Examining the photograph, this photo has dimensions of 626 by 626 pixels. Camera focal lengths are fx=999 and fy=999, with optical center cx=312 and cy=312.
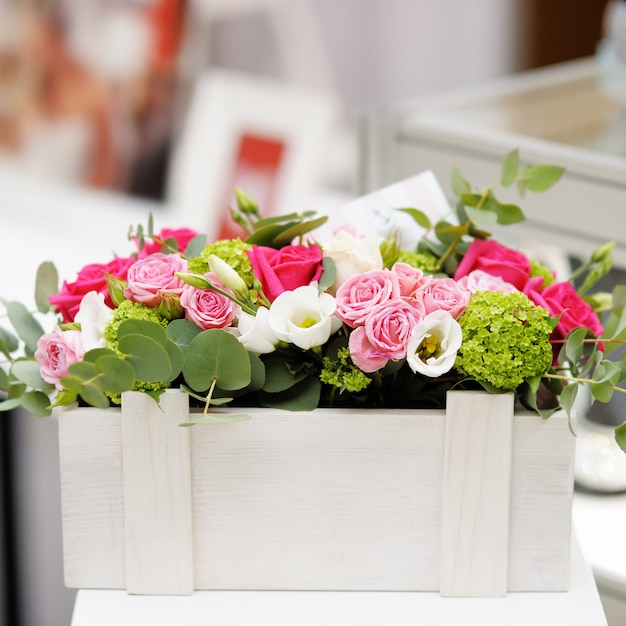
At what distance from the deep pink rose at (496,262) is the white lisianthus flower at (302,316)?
0.44 ft

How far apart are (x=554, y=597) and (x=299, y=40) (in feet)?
6.20

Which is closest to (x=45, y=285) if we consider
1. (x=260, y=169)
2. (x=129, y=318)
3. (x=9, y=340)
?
(x=9, y=340)

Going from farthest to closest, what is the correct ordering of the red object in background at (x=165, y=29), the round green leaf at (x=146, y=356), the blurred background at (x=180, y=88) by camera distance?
the red object in background at (x=165, y=29)
the blurred background at (x=180, y=88)
the round green leaf at (x=146, y=356)

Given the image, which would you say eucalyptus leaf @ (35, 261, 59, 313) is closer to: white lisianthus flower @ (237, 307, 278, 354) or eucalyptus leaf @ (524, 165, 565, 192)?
white lisianthus flower @ (237, 307, 278, 354)

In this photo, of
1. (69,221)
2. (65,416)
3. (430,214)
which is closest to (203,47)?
(69,221)

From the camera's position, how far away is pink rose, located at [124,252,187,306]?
2.21 feet

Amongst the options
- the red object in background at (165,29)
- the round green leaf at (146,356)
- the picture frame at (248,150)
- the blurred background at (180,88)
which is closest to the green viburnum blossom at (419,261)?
the round green leaf at (146,356)

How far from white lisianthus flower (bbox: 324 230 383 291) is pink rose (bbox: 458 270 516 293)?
0.06 m

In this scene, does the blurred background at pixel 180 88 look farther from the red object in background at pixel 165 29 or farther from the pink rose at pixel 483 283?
the pink rose at pixel 483 283

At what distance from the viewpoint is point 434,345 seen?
652mm

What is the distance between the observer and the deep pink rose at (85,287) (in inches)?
28.3

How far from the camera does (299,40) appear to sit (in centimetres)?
238

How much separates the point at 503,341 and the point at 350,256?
0.12 metres

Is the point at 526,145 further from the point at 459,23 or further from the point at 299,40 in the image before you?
the point at 459,23
